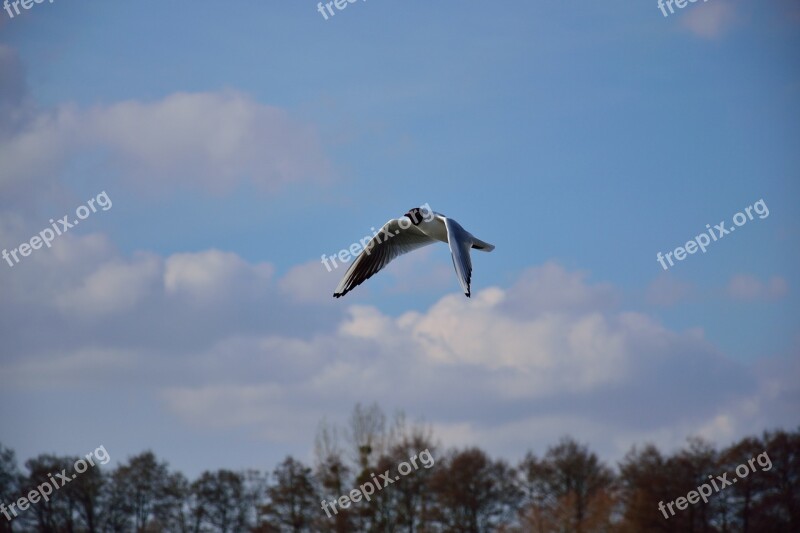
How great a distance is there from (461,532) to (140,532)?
15296 mm

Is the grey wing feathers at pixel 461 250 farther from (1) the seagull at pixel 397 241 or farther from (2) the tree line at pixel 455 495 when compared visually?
(2) the tree line at pixel 455 495

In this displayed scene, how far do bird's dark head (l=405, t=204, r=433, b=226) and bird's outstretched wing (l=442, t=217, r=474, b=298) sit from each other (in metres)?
0.54

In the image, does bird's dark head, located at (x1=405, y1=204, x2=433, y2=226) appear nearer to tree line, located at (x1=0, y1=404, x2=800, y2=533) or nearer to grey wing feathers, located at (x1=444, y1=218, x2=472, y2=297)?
grey wing feathers, located at (x1=444, y1=218, x2=472, y2=297)

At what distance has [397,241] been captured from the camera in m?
19.9

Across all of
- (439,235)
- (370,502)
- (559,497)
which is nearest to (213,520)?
→ (370,502)

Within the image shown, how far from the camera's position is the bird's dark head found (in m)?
18.4

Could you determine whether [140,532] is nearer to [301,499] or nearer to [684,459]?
[301,499]

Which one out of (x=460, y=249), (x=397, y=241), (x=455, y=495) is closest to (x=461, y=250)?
(x=460, y=249)

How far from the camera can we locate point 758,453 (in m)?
49.5

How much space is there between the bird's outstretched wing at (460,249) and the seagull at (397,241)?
151 mm

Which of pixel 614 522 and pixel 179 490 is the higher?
pixel 179 490

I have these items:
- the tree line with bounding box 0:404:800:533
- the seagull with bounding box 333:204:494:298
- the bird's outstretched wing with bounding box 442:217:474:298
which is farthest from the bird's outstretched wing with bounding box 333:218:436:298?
the tree line with bounding box 0:404:800:533

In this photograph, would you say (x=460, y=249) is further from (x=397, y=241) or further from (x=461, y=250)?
(x=397, y=241)

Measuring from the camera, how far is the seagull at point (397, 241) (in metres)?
18.5
